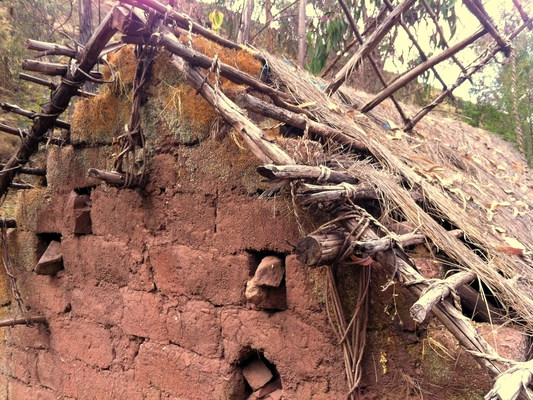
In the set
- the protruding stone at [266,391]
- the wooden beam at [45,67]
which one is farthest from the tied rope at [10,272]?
the protruding stone at [266,391]

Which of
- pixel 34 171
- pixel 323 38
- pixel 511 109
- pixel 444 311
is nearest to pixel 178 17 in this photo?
pixel 34 171

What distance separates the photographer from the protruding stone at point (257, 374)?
255 cm

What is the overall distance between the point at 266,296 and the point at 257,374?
→ 495 millimetres

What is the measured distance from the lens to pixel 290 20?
10.3 meters

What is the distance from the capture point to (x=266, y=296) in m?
2.43

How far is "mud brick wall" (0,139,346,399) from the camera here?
2383 mm

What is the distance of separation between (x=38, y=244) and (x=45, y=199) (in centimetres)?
43

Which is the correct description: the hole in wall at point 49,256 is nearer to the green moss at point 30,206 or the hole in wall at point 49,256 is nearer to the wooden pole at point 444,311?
the green moss at point 30,206

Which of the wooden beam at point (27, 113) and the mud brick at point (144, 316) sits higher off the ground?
the wooden beam at point (27, 113)

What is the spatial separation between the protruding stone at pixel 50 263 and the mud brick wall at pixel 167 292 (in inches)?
3.2

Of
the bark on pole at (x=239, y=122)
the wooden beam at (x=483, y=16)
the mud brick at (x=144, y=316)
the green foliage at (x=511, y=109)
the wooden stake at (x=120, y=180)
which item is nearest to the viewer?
the bark on pole at (x=239, y=122)

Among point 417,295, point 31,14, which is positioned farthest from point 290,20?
point 417,295

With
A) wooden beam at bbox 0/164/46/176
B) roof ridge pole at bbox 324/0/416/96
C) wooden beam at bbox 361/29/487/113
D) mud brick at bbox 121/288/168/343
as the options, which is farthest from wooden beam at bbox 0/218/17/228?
wooden beam at bbox 361/29/487/113

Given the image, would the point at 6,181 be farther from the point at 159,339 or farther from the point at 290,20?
the point at 290,20
